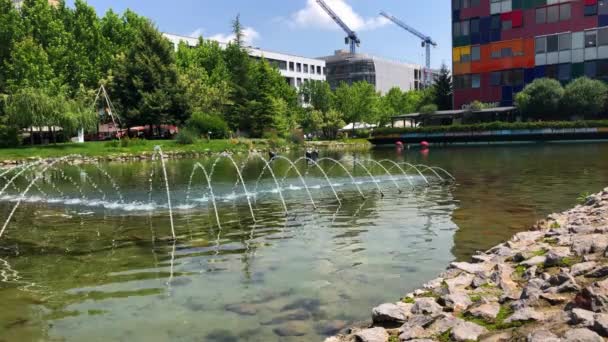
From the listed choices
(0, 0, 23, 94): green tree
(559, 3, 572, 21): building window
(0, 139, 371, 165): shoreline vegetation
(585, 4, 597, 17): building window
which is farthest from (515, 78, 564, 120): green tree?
(0, 0, 23, 94): green tree

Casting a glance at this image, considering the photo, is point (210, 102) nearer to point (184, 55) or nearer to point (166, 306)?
point (184, 55)

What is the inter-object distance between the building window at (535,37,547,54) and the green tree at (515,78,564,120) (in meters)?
6.38

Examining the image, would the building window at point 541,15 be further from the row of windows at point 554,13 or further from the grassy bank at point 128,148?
the grassy bank at point 128,148

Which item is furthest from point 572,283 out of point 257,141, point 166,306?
point 257,141

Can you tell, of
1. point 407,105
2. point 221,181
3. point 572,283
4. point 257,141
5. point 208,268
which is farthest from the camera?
point 407,105

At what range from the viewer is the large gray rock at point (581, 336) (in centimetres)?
432

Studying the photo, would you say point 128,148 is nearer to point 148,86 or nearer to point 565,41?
point 148,86

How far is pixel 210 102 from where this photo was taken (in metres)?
79.0

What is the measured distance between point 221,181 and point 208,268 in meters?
19.0

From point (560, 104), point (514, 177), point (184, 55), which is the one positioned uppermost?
point (184, 55)

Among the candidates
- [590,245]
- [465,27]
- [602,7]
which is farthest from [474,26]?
[590,245]

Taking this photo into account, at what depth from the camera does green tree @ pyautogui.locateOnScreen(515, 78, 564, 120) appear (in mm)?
66500

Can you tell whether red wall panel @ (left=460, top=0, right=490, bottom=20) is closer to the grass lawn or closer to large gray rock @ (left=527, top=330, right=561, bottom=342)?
the grass lawn

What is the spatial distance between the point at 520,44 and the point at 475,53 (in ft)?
22.2
